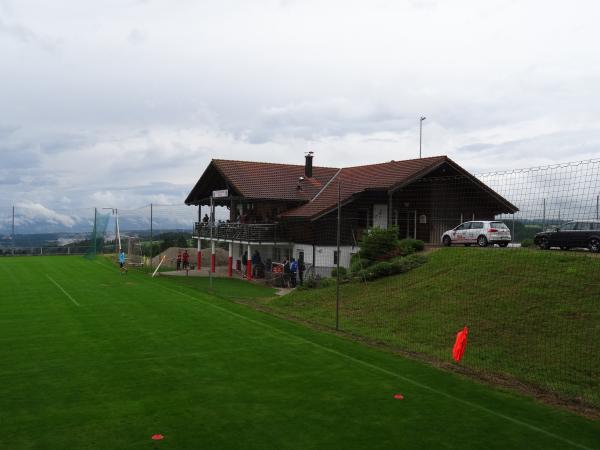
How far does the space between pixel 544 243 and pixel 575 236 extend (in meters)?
1.45

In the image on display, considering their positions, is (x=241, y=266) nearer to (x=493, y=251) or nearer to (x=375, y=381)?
(x=493, y=251)

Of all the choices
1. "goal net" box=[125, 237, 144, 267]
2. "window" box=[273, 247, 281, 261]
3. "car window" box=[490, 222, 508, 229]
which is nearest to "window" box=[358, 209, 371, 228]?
"window" box=[273, 247, 281, 261]

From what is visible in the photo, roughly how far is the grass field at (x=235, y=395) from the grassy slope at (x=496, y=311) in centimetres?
150

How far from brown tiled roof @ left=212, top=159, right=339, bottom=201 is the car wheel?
15914 mm

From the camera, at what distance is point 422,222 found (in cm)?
3000

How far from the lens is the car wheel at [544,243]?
20.7m

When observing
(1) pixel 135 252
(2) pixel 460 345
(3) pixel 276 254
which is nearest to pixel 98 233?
(1) pixel 135 252

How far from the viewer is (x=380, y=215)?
30672 mm

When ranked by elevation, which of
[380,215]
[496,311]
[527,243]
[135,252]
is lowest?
[496,311]

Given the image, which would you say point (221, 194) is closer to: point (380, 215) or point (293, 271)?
point (293, 271)

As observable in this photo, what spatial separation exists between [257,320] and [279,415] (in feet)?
27.0

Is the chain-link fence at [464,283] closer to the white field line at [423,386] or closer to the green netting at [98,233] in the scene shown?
the white field line at [423,386]

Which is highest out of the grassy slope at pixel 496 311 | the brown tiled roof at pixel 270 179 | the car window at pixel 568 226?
the brown tiled roof at pixel 270 179

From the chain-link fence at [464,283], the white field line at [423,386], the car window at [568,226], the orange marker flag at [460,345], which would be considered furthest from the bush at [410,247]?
the orange marker flag at [460,345]
